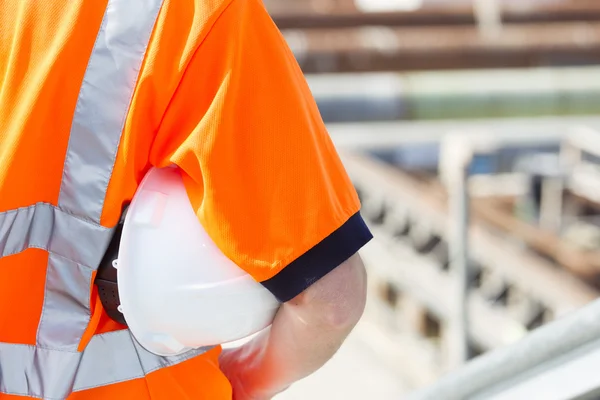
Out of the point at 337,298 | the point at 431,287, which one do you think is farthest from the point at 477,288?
the point at 337,298

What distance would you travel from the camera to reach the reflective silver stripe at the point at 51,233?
662mm

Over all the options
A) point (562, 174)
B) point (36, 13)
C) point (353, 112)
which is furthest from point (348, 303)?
point (353, 112)

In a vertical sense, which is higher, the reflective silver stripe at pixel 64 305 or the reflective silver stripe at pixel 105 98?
the reflective silver stripe at pixel 105 98

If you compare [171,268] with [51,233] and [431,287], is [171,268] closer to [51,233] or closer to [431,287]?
[51,233]

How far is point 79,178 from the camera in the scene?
65 centimetres

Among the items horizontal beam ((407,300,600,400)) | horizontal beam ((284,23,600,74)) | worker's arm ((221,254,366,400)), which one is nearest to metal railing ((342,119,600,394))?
horizontal beam ((407,300,600,400))

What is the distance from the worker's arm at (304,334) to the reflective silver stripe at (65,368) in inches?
4.7

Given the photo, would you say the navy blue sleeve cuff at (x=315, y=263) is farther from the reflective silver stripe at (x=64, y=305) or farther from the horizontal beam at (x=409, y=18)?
the horizontal beam at (x=409, y=18)

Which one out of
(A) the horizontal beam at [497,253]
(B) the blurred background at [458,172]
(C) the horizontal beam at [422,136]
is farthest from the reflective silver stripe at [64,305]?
(C) the horizontal beam at [422,136]

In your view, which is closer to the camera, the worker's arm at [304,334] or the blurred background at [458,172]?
the worker's arm at [304,334]

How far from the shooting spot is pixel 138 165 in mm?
662

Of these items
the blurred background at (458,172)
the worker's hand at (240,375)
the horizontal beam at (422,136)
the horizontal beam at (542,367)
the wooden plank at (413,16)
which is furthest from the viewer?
the wooden plank at (413,16)

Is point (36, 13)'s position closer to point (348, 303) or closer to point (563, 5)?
point (348, 303)

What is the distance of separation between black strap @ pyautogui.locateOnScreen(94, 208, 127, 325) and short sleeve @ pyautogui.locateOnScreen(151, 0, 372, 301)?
90mm
